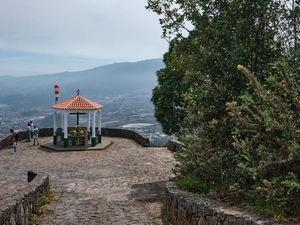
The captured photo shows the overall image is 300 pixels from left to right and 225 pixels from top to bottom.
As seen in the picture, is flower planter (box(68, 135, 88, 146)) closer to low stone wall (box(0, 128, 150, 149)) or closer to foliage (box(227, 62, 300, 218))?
low stone wall (box(0, 128, 150, 149))

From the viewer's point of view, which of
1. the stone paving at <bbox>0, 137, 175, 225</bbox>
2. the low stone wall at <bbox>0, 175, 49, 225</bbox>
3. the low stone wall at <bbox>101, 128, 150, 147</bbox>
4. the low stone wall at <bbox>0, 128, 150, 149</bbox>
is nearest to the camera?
the low stone wall at <bbox>0, 175, 49, 225</bbox>

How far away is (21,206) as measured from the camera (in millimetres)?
7090

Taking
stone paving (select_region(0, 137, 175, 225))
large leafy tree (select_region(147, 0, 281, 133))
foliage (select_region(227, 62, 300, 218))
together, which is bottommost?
stone paving (select_region(0, 137, 175, 225))

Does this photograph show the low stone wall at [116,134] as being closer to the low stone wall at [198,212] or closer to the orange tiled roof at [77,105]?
the orange tiled roof at [77,105]

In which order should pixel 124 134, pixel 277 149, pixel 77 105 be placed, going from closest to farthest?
pixel 277 149
pixel 77 105
pixel 124 134

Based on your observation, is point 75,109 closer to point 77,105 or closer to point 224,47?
point 77,105

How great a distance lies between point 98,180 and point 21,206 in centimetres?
572

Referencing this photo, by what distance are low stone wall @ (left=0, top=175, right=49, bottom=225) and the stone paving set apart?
0.40 metres

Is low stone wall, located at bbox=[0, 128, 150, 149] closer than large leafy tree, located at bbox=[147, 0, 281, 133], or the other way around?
large leafy tree, located at bbox=[147, 0, 281, 133]

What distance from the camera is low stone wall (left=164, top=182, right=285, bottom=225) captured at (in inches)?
188

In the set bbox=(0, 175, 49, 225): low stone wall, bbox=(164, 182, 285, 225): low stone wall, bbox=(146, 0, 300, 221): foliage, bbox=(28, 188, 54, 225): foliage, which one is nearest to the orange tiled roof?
bbox=(28, 188, 54, 225): foliage

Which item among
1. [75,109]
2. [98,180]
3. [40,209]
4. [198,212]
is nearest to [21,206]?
[40,209]

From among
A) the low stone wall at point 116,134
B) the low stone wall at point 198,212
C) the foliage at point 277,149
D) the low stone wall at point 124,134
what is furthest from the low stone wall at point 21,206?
the low stone wall at point 124,134

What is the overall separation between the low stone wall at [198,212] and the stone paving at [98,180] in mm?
807
